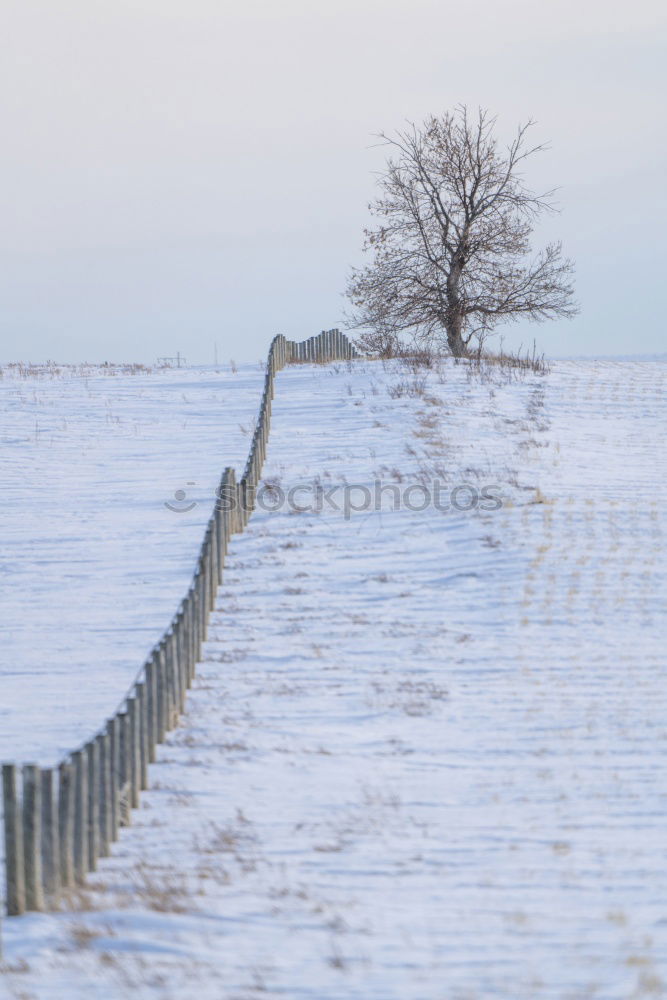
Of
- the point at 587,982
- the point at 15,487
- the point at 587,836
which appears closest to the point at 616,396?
the point at 15,487

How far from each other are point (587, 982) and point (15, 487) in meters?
15.7

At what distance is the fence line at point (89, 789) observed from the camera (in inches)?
274

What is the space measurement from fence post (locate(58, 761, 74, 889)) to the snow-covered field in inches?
10.1

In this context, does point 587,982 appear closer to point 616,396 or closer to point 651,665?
point 651,665

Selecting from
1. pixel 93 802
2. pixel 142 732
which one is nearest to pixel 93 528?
pixel 142 732

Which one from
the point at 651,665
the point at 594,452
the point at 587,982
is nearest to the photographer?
the point at 587,982

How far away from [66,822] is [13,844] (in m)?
0.41

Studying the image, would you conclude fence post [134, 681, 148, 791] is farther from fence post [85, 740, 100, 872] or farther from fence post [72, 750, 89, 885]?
fence post [72, 750, 89, 885]

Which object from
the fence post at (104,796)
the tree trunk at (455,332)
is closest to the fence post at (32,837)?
the fence post at (104,796)

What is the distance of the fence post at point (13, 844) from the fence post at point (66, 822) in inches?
11.5

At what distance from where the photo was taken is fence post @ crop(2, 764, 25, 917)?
22.6ft

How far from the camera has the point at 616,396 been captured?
28.7 m

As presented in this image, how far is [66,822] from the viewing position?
724cm

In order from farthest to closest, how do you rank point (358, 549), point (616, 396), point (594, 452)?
point (616, 396)
point (594, 452)
point (358, 549)
